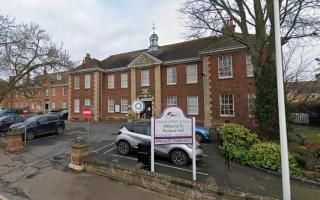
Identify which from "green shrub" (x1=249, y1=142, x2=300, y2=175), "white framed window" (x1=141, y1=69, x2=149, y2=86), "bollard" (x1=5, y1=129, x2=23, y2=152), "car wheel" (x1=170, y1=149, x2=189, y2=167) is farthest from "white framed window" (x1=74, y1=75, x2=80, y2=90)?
"green shrub" (x1=249, y1=142, x2=300, y2=175)

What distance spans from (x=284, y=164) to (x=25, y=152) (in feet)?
46.5

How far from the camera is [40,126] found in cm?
1842

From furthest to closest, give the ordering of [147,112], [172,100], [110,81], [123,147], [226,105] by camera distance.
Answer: [110,81]
[147,112]
[172,100]
[226,105]
[123,147]

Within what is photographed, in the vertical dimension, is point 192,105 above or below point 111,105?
below

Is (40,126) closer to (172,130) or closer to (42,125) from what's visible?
(42,125)

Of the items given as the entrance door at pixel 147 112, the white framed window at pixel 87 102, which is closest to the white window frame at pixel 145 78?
the entrance door at pixel 147 112

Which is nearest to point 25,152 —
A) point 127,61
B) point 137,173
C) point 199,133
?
point 137,173

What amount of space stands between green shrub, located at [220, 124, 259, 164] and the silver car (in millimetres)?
1865

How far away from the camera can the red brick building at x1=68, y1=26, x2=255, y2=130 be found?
21281 mm

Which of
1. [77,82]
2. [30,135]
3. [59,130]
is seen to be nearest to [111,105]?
[77,82]

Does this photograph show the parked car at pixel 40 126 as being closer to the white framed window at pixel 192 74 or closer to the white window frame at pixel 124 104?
the white window frame at pixel 124 104

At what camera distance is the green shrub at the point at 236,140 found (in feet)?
37.7

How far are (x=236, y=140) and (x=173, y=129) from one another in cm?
571

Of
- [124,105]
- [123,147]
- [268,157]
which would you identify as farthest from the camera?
[124,105]
